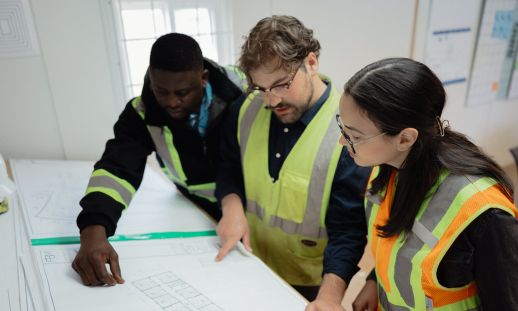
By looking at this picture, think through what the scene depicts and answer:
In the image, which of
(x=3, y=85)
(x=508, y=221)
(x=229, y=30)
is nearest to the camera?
(x=508, y=221)

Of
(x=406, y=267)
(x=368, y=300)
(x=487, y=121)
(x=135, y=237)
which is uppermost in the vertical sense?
(x=406, y=267)

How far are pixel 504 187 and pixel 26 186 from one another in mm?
1527

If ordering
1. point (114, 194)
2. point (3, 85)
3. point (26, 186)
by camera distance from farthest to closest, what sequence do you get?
point (3, 85) < point (26, 186) < point (114, 194)

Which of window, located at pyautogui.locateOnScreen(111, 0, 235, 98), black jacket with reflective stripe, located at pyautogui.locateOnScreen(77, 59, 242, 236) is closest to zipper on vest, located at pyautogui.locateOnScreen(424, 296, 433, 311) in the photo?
black jacket with reflective stripe, located at pyautogui.locateOnScreen(77, 59, 242, 236)

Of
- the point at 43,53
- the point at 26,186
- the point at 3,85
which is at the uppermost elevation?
the point at 43,53

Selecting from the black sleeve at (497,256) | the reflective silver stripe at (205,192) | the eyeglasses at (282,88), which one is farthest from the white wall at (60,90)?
the black sleeve at (497,256)

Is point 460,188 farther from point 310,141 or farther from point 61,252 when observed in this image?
point 61,252

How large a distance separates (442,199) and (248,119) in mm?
633

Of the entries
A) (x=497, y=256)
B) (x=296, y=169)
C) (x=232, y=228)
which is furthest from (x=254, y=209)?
(x=497, y=256)

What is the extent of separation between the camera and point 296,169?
1.07 m

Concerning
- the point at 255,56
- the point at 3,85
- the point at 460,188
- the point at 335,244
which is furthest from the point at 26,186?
the point at 460,188

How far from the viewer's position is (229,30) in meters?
1.89

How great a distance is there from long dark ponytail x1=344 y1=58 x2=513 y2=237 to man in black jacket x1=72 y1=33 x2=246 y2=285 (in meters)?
0.58

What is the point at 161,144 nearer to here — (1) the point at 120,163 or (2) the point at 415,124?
(1) the point at 120,163
